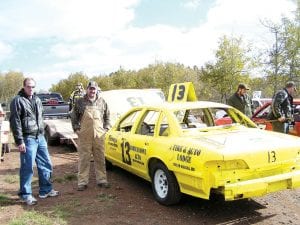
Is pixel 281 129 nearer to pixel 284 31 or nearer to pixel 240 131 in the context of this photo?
pixel 240 131

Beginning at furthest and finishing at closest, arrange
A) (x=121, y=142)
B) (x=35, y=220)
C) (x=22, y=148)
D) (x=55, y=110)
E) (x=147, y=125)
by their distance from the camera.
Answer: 1. (x=55, y=110)
2. (x=121, y=142)
3. (x=147, y=125)
4. (x=22, y=148)
5. (x=35, y=220)

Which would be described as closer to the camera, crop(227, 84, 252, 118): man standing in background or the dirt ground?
the dirt ground

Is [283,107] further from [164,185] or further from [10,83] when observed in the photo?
[10,83]

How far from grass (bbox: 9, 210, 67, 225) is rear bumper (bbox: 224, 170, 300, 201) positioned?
2.20m

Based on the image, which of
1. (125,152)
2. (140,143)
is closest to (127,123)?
(125,152)

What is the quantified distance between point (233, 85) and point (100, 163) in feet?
68.5

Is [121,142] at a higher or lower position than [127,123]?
lower

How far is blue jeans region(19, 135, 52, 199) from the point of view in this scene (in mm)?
5848

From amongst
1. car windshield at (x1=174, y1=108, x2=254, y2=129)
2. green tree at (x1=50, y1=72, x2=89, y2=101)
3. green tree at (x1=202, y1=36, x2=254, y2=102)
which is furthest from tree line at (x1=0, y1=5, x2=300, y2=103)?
car windshield at (x1=174, y1=108, x2=254, y2=129)

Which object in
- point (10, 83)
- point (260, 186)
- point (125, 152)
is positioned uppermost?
point (10, 83)

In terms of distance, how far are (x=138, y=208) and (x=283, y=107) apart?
171 inches

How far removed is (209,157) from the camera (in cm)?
467

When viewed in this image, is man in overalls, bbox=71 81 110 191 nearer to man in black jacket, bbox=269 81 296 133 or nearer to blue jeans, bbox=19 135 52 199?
blue jeans, bbox=19 135 52 199

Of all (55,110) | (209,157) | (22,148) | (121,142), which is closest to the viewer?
(209,157)
